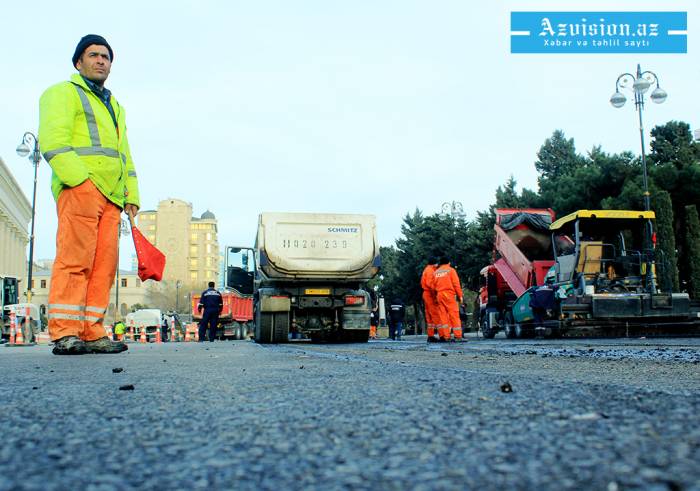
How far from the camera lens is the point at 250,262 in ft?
52.5

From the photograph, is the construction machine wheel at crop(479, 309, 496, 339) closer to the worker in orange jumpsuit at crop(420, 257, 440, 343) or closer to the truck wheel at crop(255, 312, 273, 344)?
the worker in orange jumpsuit at crop(420, 257, 440, 343)

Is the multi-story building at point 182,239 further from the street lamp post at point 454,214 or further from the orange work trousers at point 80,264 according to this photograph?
the orange work trousers at point 80,264

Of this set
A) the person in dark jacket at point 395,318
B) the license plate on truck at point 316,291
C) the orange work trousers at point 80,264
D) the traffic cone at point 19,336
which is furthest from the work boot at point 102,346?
the person in dark jacket at point 395,318

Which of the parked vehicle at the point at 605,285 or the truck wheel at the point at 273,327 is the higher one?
the parked vehicle at the point at 605,285

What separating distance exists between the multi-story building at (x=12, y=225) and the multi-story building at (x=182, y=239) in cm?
6841

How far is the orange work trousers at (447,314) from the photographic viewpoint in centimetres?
1341

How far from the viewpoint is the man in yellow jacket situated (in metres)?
5.79

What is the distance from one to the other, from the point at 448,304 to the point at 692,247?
15.9 metres

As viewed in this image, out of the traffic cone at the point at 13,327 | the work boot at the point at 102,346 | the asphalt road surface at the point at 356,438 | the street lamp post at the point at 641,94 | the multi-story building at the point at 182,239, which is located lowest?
the asphalt road surface at the point at 356,438

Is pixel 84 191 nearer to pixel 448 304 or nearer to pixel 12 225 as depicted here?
pixel 448 304

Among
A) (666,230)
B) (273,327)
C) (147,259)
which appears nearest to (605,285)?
(273,327)

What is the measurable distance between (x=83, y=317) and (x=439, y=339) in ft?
29.1

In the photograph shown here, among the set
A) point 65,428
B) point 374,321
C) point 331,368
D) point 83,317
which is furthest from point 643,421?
point 374,321

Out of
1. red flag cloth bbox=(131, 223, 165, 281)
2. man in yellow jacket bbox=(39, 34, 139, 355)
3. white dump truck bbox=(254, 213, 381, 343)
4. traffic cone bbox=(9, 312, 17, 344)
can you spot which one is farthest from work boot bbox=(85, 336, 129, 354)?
traffic cone bbox=(9, 312, 17, 344)
